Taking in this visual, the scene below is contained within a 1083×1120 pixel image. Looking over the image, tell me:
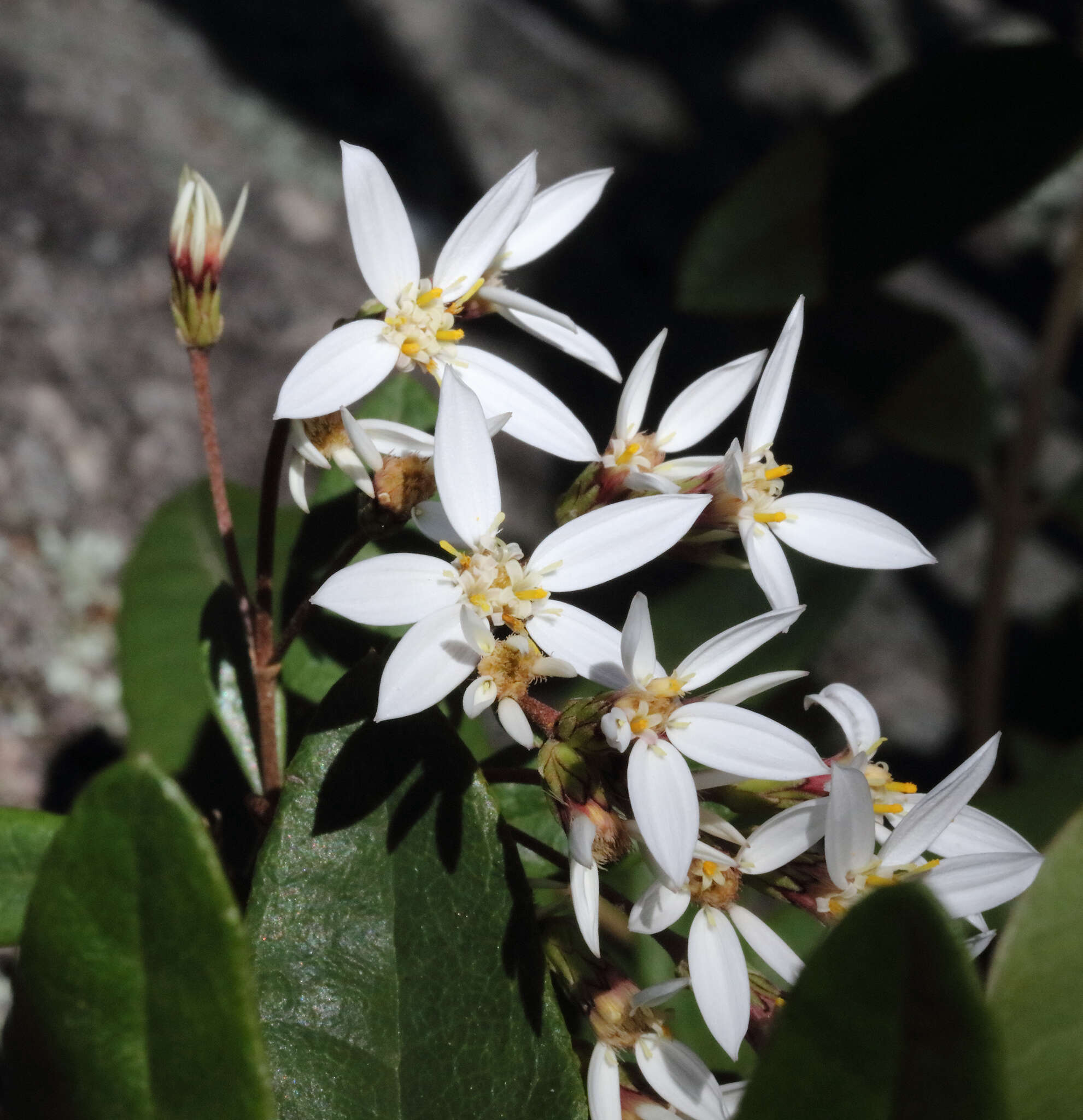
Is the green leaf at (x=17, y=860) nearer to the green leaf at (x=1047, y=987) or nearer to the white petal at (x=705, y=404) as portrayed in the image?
the white petal at (x=705, y=404)

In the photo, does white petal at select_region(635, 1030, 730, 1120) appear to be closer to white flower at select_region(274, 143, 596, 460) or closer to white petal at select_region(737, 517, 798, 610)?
white petal at select_region(737, 517, 798, 610)

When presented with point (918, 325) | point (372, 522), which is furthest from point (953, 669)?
point (372, 522)

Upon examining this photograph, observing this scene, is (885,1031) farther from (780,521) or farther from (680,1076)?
(780,521)

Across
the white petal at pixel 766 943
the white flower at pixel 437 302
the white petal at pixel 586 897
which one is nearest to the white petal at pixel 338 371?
the white flower at pixel 437 302

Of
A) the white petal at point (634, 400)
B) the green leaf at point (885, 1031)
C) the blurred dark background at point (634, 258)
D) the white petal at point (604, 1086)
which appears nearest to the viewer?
the green leaf at point (885, 1031)

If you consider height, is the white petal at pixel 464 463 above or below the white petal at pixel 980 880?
above

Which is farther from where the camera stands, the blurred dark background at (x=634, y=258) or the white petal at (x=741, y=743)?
the blurred dark background at (x=634, y=258)

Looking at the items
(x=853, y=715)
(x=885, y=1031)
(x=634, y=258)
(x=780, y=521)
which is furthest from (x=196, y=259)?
(x=634, y=258)
